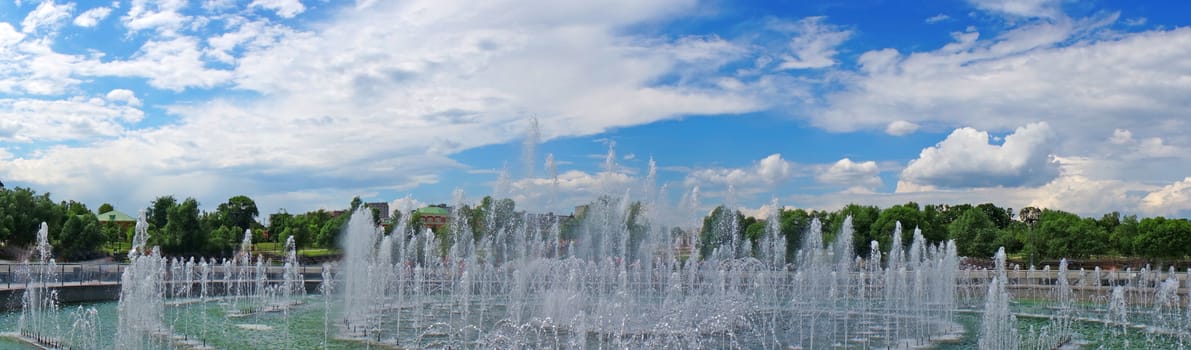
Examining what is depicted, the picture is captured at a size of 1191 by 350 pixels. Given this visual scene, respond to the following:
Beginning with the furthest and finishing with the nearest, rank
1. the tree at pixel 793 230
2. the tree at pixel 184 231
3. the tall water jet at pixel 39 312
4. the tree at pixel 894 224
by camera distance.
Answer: the tree at pixel 793 230, the tree at pixel 894 224, the tree at pixel 184 231, the tall water jet at pixel 39 312

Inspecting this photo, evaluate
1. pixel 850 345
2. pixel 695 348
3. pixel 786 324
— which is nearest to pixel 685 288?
pixel 786 324

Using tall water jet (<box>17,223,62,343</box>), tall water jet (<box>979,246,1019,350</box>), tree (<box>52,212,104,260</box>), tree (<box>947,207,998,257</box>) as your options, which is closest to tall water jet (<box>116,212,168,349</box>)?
tall water jet (<box>17,223,62,343</box>)

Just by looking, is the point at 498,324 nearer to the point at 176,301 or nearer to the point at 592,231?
the point at 176,301

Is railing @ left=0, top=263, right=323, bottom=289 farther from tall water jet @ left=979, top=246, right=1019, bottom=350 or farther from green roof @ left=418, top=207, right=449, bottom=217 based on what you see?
green roof @ left=418, top=207, right=449, bottom=217

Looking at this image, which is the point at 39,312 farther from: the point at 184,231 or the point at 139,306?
the point at 184,231

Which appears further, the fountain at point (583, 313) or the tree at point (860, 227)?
the tree at point (860, 227)

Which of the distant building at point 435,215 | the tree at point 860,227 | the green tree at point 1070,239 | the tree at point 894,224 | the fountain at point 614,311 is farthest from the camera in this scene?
the distant building at point 435,215

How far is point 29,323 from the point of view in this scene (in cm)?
2592

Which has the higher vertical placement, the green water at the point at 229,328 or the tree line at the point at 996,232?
the tree line at the point at 996,232

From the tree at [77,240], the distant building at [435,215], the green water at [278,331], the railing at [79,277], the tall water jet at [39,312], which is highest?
the distant building at [435,215]

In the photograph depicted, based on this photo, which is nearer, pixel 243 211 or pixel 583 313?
pixel 583 313

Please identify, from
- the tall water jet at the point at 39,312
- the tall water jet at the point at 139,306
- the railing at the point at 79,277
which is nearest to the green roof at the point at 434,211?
the railing at the point at 79,277

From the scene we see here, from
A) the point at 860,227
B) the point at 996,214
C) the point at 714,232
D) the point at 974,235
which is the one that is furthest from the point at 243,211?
the point at 996,214

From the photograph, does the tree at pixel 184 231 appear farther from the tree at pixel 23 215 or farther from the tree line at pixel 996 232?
the tree line at pixel 996 232
